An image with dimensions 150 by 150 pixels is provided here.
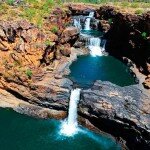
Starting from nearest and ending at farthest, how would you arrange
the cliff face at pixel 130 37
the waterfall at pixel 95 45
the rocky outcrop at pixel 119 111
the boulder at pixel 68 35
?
the rocky outcrop at pixel 119 111 → the cliff face at pixel 130 37 → the boulder at pixel 68 35 → the waterfall at pixel 95 45

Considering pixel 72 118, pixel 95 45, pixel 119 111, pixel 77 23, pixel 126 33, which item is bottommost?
pixel 72 118

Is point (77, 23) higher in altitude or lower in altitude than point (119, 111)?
lower

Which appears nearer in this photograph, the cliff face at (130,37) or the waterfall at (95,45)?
the cliff face at (130,37)

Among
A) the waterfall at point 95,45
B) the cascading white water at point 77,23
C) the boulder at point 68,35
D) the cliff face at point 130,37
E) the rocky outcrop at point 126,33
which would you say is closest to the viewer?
the cliff face at point 130,37

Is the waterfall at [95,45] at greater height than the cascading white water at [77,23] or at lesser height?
lesser

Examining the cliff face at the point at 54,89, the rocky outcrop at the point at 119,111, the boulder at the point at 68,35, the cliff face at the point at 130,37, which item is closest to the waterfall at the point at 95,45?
the cliff face at the point at 130,37

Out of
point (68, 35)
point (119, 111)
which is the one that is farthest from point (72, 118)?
point (68, 35)

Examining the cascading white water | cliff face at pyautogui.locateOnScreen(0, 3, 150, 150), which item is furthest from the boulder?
the cascading white water

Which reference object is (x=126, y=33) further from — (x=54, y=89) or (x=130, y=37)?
(x=54, y=89)

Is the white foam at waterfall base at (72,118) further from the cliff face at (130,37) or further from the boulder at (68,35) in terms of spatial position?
the boulder at (68,35)
